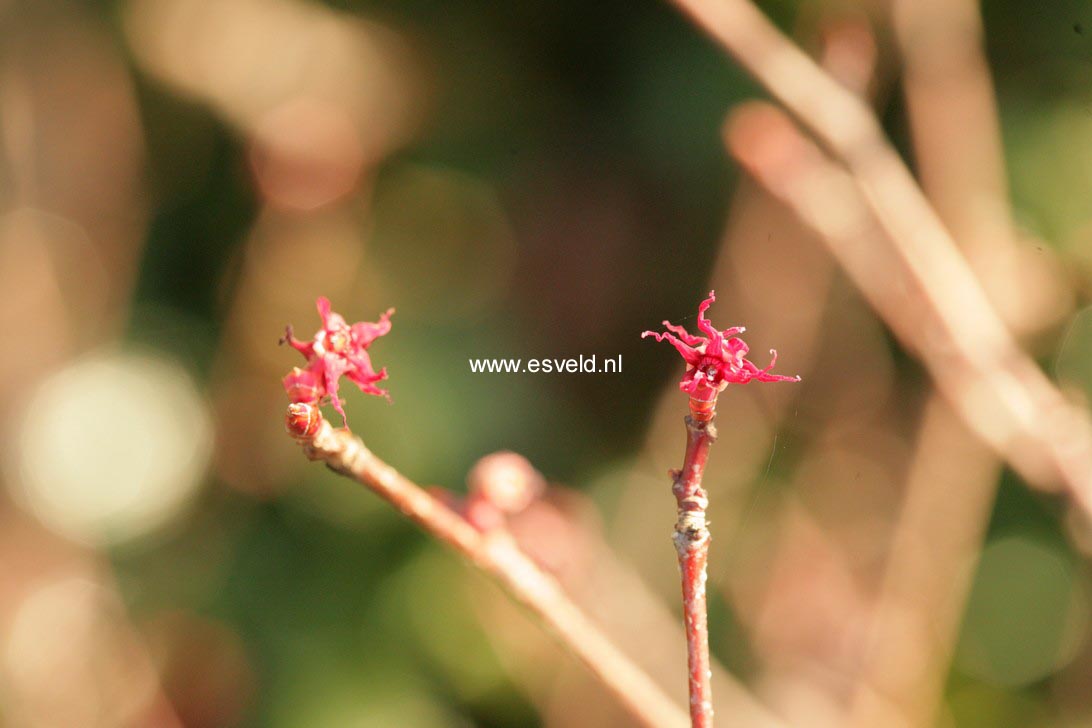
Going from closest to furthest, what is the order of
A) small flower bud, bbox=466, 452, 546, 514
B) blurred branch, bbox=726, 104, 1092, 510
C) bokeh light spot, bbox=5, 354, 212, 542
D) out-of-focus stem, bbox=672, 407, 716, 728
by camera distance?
out-of-focus stem, bbox=672, 407, 716, 728 → small flower bud, bbox=466, 452, 546, 514 → blurred branch, bbox=726, 104, 1092, 510 → bokeh light spot, bbox=5, 354, 212, 542

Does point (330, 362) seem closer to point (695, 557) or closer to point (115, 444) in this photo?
point (695, 557)

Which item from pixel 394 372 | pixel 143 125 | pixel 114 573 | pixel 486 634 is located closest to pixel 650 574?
pixel 486 634

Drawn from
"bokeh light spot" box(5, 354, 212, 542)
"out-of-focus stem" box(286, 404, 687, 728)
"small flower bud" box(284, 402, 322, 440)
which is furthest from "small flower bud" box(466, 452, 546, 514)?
"bokeh light spot" box(5, 354, 212, 542)

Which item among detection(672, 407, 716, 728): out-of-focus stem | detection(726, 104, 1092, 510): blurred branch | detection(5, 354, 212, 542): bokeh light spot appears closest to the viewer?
detection(672, 407, 716, 728): out-of-focus stem

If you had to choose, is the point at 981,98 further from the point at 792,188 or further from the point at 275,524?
the point at 275,524

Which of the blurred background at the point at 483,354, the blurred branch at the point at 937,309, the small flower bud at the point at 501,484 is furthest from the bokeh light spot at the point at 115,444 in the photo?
the blurred branch at the point at 937,309

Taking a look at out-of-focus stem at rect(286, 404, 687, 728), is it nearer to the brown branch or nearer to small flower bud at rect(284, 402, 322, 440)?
small flower bud at rect(284, 402, 322, 440)

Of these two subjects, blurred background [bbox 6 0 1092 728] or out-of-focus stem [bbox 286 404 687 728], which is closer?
out-of-focus stem [bbox 286 404 687 728]
